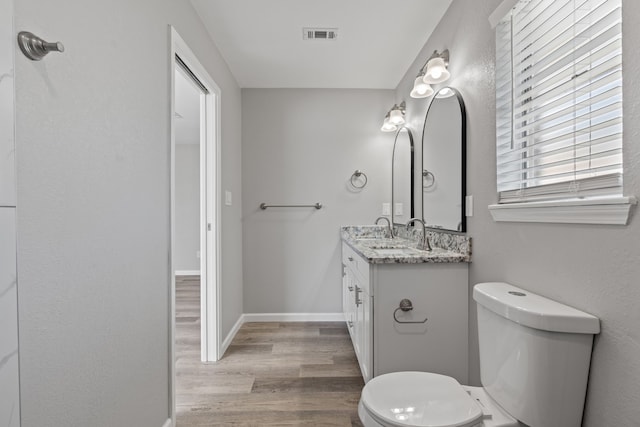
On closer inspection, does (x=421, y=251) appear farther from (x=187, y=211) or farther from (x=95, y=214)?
(x=187, y=211)

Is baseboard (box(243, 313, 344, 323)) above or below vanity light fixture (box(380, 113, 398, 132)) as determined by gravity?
below

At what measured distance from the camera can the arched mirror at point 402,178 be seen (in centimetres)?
246

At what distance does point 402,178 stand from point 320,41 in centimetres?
125

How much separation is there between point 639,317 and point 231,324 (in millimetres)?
2467

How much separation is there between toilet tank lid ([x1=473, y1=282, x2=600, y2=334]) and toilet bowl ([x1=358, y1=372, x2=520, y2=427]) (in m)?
0.31

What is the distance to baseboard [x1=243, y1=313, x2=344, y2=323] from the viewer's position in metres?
2.93

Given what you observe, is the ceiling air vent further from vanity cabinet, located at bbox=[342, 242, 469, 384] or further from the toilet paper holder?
the toilet paper holder

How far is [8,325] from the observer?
67cm

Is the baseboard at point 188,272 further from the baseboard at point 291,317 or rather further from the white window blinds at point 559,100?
the white window blinds at point 559,100

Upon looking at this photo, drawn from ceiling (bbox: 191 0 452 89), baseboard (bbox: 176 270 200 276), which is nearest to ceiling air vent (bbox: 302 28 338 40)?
ceiling (bbox: 191 0 452 89)

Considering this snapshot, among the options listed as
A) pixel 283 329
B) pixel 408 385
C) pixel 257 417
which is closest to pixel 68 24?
pixel 408 385

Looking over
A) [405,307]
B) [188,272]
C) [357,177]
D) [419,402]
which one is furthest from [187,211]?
[419,402]

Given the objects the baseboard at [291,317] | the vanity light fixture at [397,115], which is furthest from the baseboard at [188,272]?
the vanity light fixture at [397,115]

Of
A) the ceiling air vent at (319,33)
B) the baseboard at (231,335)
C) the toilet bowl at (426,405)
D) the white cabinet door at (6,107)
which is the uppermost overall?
the ceiling air vent at (319,33)
